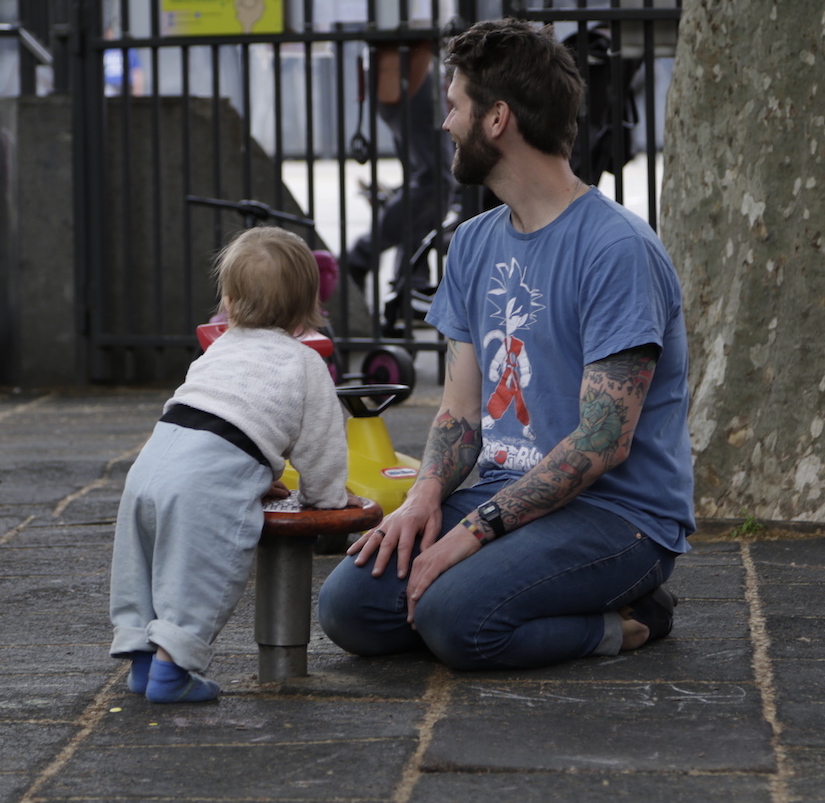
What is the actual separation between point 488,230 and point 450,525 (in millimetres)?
660

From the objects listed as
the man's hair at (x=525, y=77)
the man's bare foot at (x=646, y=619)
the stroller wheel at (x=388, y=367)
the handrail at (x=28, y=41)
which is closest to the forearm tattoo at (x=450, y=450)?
the man's bare foot at (x=646, y=619)

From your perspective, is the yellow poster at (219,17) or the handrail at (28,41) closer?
the yellow poster at (219,17)

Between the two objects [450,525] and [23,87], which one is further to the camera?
[23,87]

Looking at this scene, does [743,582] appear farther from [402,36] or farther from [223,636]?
[402,36]

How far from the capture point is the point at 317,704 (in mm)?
2465

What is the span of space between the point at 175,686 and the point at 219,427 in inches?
18.9

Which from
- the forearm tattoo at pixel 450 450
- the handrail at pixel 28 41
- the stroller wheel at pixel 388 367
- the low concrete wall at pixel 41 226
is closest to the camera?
the forearm tattoo at pixel 450 450

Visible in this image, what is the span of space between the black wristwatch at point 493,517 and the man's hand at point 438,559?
0.04 metres

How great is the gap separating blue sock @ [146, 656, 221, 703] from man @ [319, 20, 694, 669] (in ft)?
1.26

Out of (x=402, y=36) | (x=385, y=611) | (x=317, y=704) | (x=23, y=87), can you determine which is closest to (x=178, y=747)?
(x=317, y=704)

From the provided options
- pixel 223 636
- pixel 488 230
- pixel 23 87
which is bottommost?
pixel 223 636

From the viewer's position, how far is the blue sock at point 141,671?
254 centimetres

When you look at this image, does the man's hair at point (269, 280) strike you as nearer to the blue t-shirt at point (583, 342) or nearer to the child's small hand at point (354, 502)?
the child's small hand at point (354, 502)

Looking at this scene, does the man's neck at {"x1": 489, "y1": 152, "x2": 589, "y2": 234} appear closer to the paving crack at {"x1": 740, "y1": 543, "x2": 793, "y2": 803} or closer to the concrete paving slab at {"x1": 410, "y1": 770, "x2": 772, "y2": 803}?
the paving crack at {"x1": 740, "y1": 543, "x2": 793, "y2": 803}
